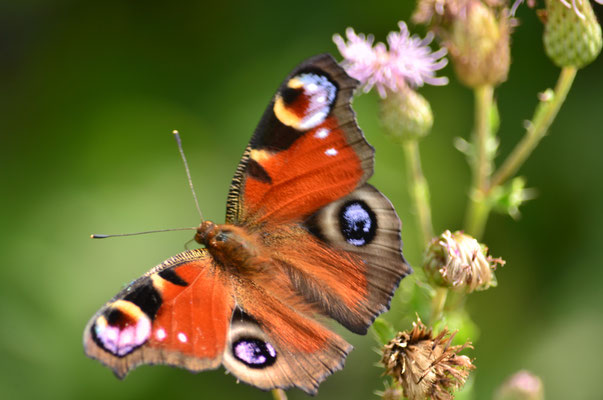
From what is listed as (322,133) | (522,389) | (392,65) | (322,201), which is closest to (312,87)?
(322,133)

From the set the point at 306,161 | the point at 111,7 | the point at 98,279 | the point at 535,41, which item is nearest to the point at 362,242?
the point at 306,161

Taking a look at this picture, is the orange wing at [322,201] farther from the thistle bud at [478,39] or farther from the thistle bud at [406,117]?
the thistle bud at [478,39]

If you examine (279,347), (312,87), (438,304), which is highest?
(312,87)

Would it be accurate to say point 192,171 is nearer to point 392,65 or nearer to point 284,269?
point 392,65

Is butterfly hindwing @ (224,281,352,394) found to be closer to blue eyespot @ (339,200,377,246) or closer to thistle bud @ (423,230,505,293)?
blue eyespot @ (339,200,377,246)

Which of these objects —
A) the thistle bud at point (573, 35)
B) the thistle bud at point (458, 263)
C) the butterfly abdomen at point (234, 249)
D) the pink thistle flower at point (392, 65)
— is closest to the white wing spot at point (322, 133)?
the butterfly abdomen at point (234, 249)

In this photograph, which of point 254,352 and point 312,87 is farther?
point 312,87
